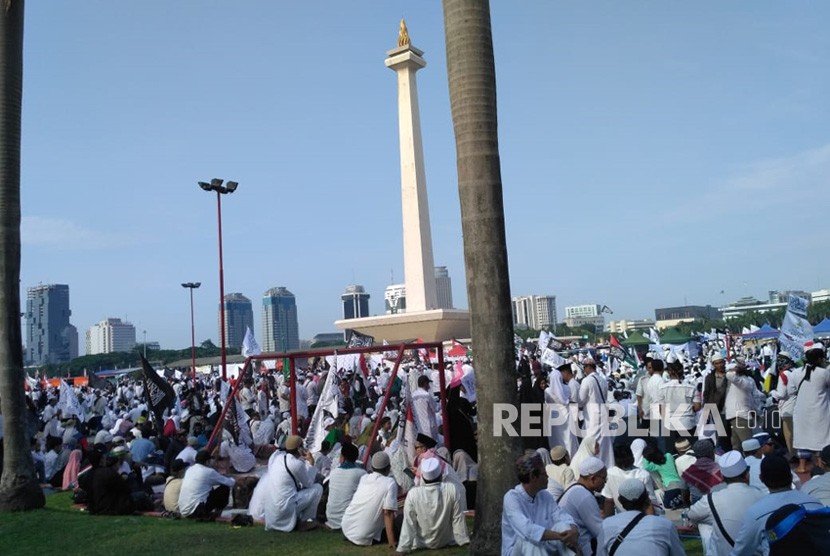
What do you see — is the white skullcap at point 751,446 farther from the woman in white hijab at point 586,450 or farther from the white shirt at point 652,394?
the white shirt at point 652,394

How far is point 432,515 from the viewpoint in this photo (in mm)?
8031

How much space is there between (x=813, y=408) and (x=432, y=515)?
219 inches

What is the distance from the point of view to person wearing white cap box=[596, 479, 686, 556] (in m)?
4.35

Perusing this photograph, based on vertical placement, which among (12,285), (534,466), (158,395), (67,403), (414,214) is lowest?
(534,466)

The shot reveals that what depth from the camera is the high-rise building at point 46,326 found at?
174 meters

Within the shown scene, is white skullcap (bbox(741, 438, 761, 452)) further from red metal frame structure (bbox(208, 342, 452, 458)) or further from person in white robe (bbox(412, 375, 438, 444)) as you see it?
person in white robe (bbox(412, 375, 438, 444))

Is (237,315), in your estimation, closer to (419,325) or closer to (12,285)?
(419,325)

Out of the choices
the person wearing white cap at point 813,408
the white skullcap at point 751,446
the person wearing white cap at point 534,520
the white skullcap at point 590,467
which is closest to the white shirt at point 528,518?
the person wearing white cap at point 534,520

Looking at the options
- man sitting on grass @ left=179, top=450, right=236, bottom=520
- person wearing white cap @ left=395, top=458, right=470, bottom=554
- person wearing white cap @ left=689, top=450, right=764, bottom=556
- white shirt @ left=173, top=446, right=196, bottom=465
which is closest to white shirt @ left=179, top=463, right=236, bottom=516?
man sitting on grass @ left=179, top=450, right=236, bottom=520

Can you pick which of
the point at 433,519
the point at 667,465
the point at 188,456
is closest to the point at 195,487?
the point at 188,456

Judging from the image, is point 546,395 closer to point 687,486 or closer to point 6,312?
point 687,486

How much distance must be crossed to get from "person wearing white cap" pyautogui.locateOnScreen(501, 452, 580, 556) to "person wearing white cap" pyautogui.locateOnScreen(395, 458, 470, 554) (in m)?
2.71

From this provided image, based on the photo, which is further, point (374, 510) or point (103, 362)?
point (103, 362)

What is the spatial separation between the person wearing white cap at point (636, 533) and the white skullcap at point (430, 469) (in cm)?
355
